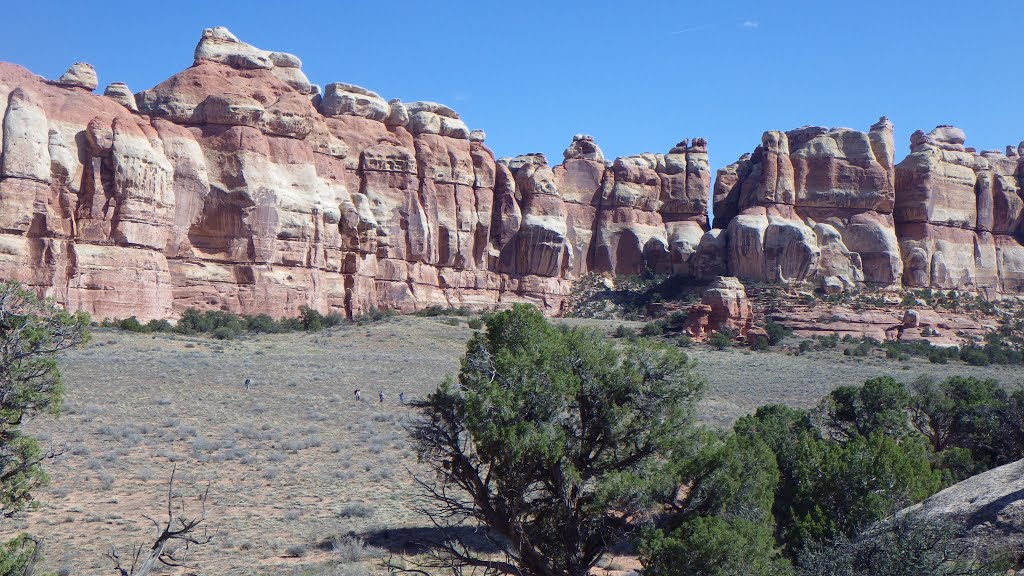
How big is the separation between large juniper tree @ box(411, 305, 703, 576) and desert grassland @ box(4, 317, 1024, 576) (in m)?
3.78

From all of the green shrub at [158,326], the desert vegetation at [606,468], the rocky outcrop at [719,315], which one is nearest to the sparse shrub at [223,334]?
the green shrub at [158,326]

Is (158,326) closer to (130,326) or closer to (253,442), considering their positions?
(130,326)

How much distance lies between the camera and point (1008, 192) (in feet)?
239

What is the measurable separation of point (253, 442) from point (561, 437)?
46.6 feet

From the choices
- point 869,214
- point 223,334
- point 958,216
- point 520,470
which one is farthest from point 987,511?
point 958,216

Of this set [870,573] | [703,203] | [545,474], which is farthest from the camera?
[703,203]

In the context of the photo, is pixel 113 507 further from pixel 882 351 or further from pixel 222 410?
pixel 882 351

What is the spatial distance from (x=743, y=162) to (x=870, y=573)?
70099mm

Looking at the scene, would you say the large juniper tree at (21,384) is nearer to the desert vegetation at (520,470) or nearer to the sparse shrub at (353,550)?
the desert vegetation at (520,470)

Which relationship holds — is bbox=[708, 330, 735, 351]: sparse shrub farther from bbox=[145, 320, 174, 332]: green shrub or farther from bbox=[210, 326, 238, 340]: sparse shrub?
bbox=[145, 320, 174, 332]: green shrub

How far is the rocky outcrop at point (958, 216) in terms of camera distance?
223ft

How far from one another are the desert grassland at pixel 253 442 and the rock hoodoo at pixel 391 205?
29.1ft

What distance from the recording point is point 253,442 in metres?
22.3

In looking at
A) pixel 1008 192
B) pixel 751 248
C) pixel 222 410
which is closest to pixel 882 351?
pixel 751 248
